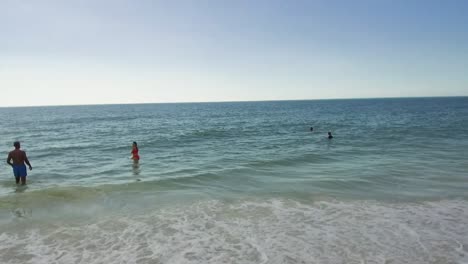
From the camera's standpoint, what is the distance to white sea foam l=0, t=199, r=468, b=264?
6.81 m

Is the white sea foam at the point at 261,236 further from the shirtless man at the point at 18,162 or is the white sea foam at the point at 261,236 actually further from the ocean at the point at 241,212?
the shirtless man at the point at 18,162

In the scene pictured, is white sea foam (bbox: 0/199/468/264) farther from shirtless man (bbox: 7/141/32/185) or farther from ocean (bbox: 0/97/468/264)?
shirtless man (bbox: 7/141/32/185)

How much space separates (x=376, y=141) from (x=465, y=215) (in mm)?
20044

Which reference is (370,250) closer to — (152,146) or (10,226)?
(10,226)

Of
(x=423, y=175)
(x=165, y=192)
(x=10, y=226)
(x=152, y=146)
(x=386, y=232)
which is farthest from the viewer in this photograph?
(x=152, y=146)

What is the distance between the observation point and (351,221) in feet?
29.1

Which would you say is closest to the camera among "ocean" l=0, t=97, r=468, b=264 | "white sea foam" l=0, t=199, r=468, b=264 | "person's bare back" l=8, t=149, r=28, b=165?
"white sea foam" l=0, t=199, r=468, b=264

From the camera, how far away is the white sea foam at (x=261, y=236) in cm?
681

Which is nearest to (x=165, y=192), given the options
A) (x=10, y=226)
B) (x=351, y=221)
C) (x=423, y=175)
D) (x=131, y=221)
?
(x=131, y=221)

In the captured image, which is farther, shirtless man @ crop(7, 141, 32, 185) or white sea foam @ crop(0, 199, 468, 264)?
shirtless man @ crop(7, 141, 32, 185)

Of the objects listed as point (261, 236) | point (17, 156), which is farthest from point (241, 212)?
point (17, 156)

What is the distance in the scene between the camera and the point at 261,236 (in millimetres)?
7918

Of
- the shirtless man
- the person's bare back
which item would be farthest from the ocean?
the person's bare back

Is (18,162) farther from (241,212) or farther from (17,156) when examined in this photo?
(241,212)
